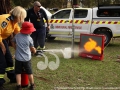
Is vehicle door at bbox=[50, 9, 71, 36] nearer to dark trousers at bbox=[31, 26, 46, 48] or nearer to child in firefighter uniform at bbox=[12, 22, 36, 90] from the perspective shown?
dark trousers at bbox=[31, 26, 46, 48]

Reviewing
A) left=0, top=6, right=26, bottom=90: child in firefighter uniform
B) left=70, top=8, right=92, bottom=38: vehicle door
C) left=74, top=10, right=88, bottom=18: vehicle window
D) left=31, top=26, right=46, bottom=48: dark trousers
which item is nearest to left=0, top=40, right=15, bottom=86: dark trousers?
left=0, top=6, right=26, bottom=90: child in firefighter uniform

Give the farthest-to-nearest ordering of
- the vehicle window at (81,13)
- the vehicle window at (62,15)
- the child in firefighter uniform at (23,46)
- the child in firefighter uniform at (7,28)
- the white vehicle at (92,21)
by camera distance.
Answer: the vehicle window at (62,15) → the vehicle window at (81,13) → the white vehicle at (92,21) → the child in firefighter uniform at (23,46) → the child in firefighter uniform at (7,28)

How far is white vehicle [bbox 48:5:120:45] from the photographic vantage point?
32.5 feet

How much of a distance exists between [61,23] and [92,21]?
4.98 ft

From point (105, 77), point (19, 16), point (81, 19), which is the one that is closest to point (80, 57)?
point (105, 77)

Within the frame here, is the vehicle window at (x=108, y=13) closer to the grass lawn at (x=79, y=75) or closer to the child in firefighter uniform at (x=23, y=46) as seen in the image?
the grass lawn at (x=79, y=75)

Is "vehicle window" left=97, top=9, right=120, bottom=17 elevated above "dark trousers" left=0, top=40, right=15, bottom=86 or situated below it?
above

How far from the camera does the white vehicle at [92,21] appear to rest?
32.5ft

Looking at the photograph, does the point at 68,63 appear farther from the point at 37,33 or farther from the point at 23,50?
the point at 23,50

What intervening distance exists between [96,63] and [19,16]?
3435 mm

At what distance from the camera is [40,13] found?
745cm

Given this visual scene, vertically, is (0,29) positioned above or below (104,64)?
above

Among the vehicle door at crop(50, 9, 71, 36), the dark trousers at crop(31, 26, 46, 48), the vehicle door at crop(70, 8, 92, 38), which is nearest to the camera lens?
the dark trousers at crop(31, 26, 46, 48)

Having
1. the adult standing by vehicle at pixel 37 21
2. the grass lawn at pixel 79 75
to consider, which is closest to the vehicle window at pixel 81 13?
the adult standing by vehicle at pixel 37 21
